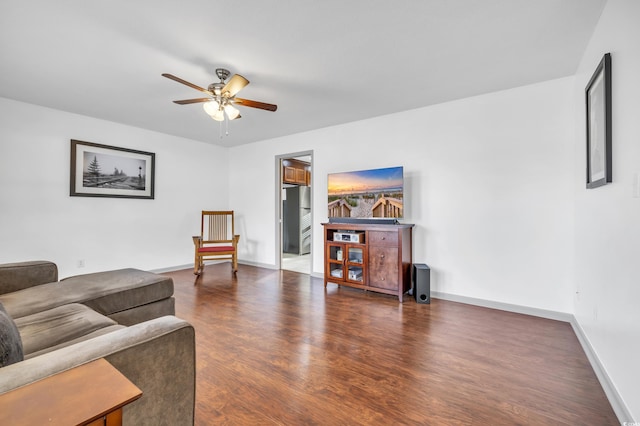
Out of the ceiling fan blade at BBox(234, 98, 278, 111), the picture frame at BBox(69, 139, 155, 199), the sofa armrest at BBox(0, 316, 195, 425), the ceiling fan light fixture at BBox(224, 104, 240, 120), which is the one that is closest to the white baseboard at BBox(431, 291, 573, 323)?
the ceiling fan blade at BBox(234, 98, 278, 111)

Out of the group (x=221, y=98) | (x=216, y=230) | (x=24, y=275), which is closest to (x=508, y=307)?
(x=221, y=98)

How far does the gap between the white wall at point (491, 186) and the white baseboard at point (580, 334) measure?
2.4 inches

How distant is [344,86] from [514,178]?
2.09 m

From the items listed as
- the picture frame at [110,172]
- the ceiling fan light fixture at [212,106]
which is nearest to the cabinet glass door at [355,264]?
the ceiling fan light fixture at [212,106]

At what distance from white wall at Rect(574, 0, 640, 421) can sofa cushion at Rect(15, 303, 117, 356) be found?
2.75 metres

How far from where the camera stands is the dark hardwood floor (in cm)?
146

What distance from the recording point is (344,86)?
291 cm

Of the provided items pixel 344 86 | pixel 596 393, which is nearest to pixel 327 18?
pixel 344 86

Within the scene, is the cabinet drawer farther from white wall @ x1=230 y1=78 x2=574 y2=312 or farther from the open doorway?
the open doorway

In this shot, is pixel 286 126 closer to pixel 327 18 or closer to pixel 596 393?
pixel 327 18

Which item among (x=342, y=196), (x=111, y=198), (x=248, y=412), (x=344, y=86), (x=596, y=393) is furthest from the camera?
(x=111, y=198)

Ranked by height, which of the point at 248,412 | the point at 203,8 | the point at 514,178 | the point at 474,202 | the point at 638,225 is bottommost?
Result: the point at 248,412

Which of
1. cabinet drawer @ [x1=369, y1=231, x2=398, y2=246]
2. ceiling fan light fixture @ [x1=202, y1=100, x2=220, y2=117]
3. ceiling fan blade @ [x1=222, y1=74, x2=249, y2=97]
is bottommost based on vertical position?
cabinet drawer @ [x1=369, y1=231, x2=398, y2=246]

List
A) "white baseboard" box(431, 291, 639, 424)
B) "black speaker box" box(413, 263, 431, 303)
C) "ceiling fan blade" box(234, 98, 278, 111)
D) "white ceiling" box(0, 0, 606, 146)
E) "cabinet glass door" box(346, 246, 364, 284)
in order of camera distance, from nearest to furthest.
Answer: "white baseboard" box(431, 291, 639, 424) < "white ceiling" box(0, 0, 606, 146) < "ceiling fan blade" box(234, 98, 278, 111) < "black speaker box" box(413, 263, 431, 303) < "cabinet glass door" box(346, 246, 364, 284)
